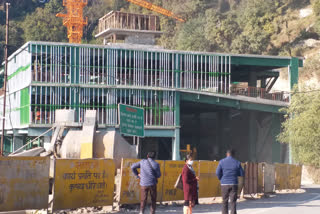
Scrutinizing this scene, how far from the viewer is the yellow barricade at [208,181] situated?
69.9 ft

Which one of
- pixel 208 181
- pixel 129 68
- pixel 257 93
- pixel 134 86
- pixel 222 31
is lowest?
pixel 208 181

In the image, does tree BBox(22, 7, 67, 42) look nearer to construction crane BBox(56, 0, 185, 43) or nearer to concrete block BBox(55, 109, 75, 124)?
construction crane BBox(56, 0, 185, 43)

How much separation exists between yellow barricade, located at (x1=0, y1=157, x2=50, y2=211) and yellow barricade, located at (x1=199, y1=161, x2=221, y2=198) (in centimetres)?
751

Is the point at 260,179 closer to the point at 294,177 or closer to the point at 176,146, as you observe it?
the point at 294,177

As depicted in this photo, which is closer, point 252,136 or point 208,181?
point 208,181

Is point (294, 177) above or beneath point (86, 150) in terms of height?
beneath

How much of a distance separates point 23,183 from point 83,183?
2.05m

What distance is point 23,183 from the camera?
590 inches

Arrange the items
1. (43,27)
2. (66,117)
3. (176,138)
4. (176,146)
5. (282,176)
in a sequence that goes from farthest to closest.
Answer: (43,27)
(176,138)
(176,146)
(66,117)
(282,176)

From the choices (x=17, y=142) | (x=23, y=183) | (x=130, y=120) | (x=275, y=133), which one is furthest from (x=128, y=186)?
(x=17, y=142)

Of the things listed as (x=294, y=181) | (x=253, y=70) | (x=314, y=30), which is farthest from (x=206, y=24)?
(x=294, y=181)

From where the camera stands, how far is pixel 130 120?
2698cm

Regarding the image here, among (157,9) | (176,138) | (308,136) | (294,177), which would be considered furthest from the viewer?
(157,9)

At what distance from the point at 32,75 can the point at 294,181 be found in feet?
93.9
